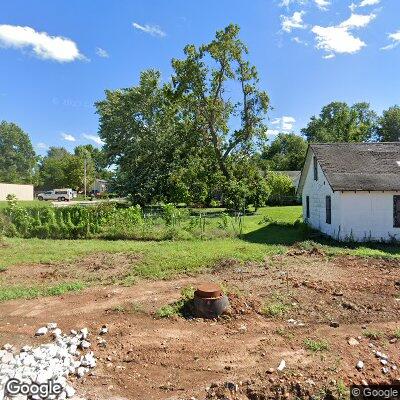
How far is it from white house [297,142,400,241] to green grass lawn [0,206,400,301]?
941 millimetres

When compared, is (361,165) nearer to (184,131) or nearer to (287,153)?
(184,131)

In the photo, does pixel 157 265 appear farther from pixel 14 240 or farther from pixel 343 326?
pixel 14 240

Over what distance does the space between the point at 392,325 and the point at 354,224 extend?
32.4 feet

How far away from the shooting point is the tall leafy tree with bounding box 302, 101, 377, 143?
4775 centimetres

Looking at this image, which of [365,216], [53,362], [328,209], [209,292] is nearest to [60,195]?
[328,209]

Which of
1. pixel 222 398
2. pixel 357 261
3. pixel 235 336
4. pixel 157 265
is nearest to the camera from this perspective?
pixel 222 398

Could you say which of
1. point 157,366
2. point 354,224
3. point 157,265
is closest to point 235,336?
point 157,366

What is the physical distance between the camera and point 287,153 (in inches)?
2842

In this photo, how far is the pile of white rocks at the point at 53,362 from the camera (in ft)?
15.5

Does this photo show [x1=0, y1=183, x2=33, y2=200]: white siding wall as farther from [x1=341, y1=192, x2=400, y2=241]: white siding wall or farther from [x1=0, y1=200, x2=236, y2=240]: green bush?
[x1=341, y1=192, x2=400, y2=241]: white siding wall

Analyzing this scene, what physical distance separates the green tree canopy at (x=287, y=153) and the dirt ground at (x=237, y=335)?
52.4 meters

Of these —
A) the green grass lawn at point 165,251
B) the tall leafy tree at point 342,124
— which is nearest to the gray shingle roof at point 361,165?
the green grass lawn at point 165,251

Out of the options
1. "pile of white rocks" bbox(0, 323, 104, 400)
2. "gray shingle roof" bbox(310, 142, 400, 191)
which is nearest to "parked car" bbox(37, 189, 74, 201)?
"gray shingle roof" bbox(310, 142, 400, 191)

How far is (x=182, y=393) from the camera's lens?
4637mm
